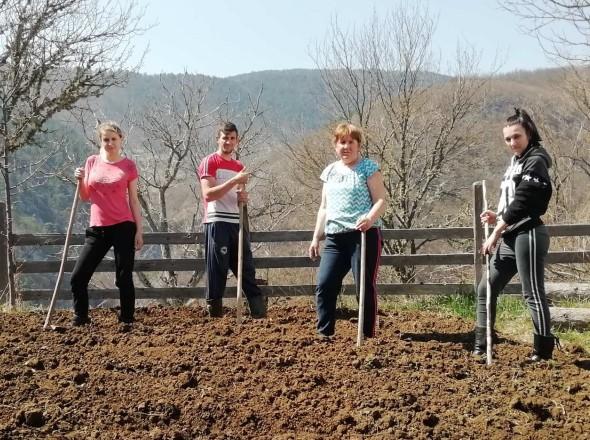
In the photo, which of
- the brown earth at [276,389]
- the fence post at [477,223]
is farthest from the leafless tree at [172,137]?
the brown earth at [276,389]

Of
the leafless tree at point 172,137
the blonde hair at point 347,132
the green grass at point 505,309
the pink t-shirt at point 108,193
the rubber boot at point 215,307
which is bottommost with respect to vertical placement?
the green grass at point 505,309

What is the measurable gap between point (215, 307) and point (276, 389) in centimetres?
220

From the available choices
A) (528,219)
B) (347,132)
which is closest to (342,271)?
(347,132)

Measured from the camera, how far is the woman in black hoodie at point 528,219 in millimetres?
3838

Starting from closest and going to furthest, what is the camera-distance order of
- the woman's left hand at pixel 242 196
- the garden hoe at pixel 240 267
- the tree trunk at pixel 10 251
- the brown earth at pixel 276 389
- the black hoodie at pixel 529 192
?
the brown earth at pixel 276 389, the black hoodie at pixel 529 192, the garden hoe at pixel 240 267, the woman's left hand at pixel 242 196, the tree trunk at pixel 10 251

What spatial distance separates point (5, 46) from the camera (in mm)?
7805

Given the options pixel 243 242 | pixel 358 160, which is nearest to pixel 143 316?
pixel 243 242

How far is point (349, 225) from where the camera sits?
4.35m

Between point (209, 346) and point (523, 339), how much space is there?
2.80m

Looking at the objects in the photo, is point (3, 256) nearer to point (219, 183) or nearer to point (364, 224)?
point (219, 183)

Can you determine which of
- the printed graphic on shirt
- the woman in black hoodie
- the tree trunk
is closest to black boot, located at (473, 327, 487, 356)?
the woman in black hoodie

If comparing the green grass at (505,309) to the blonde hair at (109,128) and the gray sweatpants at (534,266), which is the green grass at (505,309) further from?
the blonde hair at (109,128)

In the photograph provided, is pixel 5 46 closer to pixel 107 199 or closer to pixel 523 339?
pixel 107 199

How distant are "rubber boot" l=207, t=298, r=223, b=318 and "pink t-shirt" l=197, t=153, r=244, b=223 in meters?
0.75
